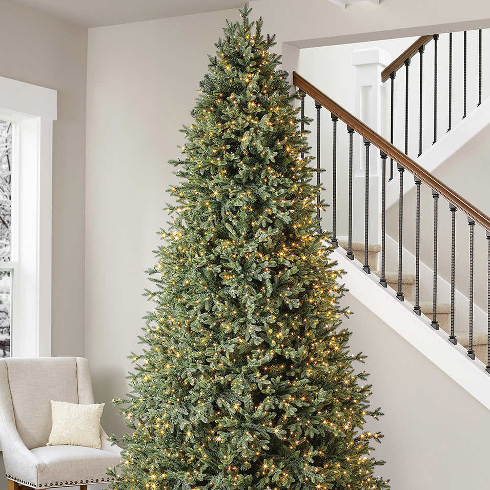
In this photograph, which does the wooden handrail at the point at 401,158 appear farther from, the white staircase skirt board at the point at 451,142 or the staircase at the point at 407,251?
the white staircase skirt board at the point at 451,142

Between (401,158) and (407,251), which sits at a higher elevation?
(401,158)

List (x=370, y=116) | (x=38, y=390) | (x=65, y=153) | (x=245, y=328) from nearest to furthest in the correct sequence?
1. (x=245, y=328)
2. (x=38, y=390)
3. (x=65, y=153)
4. (x=370, y=116)

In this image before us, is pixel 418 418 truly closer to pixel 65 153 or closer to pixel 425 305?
pixel 425 305

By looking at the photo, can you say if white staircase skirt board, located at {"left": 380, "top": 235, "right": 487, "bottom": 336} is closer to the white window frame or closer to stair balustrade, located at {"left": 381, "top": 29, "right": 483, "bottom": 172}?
stair balustrade, located at {"left": 381, "top": 29, "right": 483, "bottom": 172}

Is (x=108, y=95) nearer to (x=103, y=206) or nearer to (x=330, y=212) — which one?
(x=103, y=206)

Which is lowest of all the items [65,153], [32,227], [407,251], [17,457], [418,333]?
[17,457]

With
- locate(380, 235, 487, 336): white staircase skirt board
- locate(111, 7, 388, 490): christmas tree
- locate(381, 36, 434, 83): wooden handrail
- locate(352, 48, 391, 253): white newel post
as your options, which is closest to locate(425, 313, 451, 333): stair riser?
locate(380, 235, 487, 336): white staircase skirt board

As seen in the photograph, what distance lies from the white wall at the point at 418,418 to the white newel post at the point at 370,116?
1319mm

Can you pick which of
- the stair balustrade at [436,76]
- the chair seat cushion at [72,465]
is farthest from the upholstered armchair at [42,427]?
the stair balustrade at [436,76]

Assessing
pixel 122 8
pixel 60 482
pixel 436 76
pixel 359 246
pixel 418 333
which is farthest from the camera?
pixel 436 76

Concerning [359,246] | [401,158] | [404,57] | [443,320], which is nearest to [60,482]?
[359,246]

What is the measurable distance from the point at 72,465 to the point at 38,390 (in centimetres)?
60

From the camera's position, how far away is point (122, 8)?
4.45 metres

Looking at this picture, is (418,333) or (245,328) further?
(418,333)
